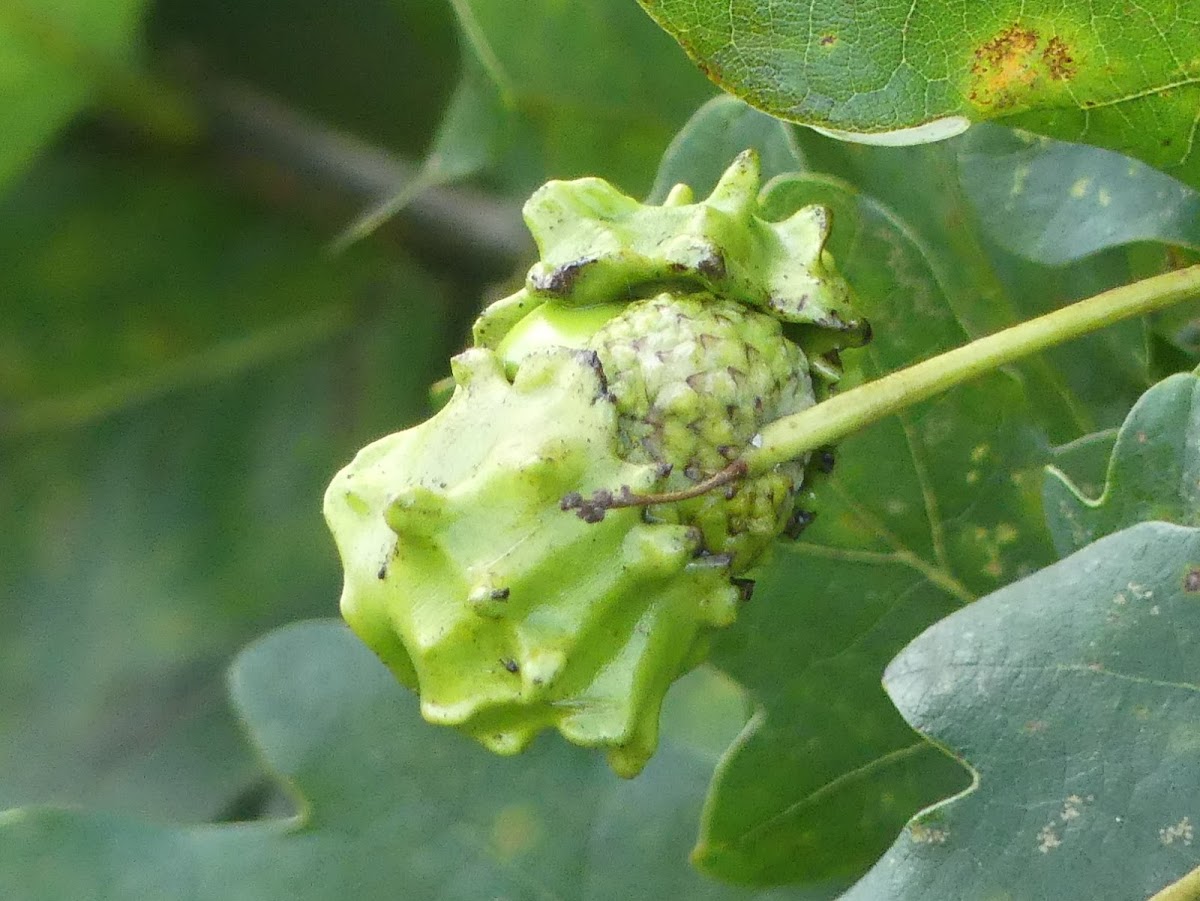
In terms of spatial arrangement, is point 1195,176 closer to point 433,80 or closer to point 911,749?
point 911,749

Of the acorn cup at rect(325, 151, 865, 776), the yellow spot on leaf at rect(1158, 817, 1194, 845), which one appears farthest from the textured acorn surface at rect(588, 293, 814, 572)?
the yellow spot on leaf at rect(1158, 817, 1194, 845)

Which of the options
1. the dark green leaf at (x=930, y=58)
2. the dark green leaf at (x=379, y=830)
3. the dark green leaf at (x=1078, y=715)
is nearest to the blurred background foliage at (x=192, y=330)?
the dark green leaf at (x=379, y=830)

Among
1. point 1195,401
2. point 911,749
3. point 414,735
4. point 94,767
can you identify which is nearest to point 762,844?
point 911,749

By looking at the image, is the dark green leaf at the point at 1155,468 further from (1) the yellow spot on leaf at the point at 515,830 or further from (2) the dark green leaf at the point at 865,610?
(1) the yellow spot on leaf at the point at 515,830

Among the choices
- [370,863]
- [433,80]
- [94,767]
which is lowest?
[94,767]

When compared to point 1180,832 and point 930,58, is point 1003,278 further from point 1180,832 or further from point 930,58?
point 1180,832

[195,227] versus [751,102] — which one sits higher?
[751,102]

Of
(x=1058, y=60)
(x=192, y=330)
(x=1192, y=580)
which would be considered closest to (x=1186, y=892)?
(x=1192, y=580)
